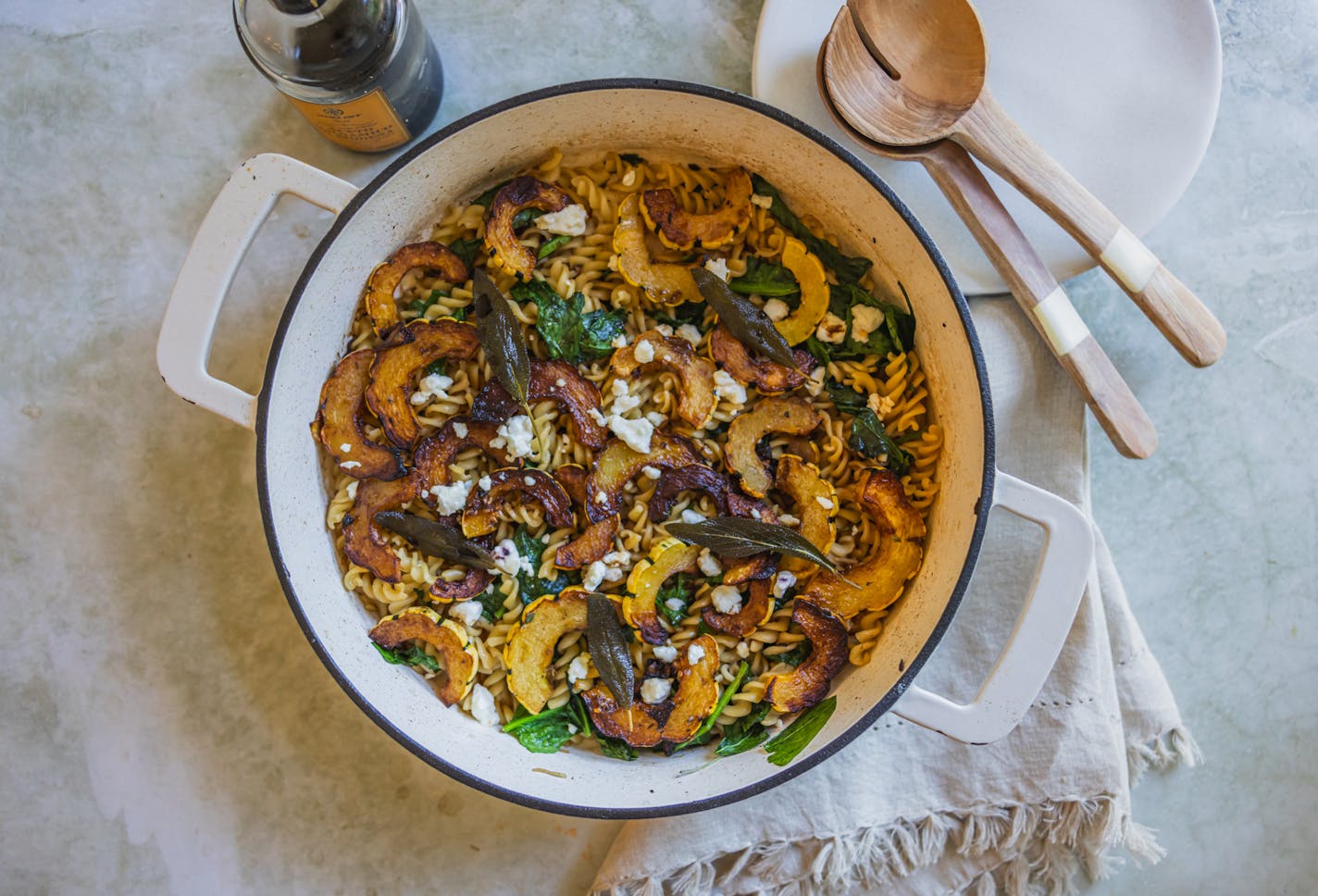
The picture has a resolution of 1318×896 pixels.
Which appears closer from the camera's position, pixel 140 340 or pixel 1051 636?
pixel 1051 636

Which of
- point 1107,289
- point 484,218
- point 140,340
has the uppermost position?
point 1107,289

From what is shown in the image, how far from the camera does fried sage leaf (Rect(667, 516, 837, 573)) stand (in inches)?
91.7

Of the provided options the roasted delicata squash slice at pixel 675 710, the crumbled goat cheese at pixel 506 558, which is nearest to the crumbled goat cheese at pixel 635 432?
the crumbled goat cheese at pixel 506 558

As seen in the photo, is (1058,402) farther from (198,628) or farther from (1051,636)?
(198,628)

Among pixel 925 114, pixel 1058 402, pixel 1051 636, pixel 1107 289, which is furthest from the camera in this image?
pixel 1107 289

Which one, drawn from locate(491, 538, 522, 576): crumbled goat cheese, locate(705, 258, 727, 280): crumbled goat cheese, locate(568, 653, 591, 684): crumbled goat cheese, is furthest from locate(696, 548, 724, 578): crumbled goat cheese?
locate(705, 258, 727, 280): crumbled goat cheese

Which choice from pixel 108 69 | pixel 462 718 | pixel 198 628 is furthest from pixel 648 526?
pixel 108 69

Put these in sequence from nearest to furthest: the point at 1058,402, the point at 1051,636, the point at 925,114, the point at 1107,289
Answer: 1. the point at 1051,636
2. the point at 925,114
3. the point at 1058,402
4. the point at 1107,289

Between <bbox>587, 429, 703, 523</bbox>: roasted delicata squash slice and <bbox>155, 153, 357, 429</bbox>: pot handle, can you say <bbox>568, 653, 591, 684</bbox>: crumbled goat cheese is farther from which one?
<bbox>155, 153, 357, 429</bbox>: pot handle

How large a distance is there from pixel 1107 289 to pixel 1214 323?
1.07 ft

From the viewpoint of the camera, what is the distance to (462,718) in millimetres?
2443

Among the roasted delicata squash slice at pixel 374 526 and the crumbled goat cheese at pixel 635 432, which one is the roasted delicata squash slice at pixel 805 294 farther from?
the roasted delicata squash slice at pixel 374 526

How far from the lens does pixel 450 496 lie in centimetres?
239

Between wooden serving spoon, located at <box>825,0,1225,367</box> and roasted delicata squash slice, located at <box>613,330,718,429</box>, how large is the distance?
0.75m
